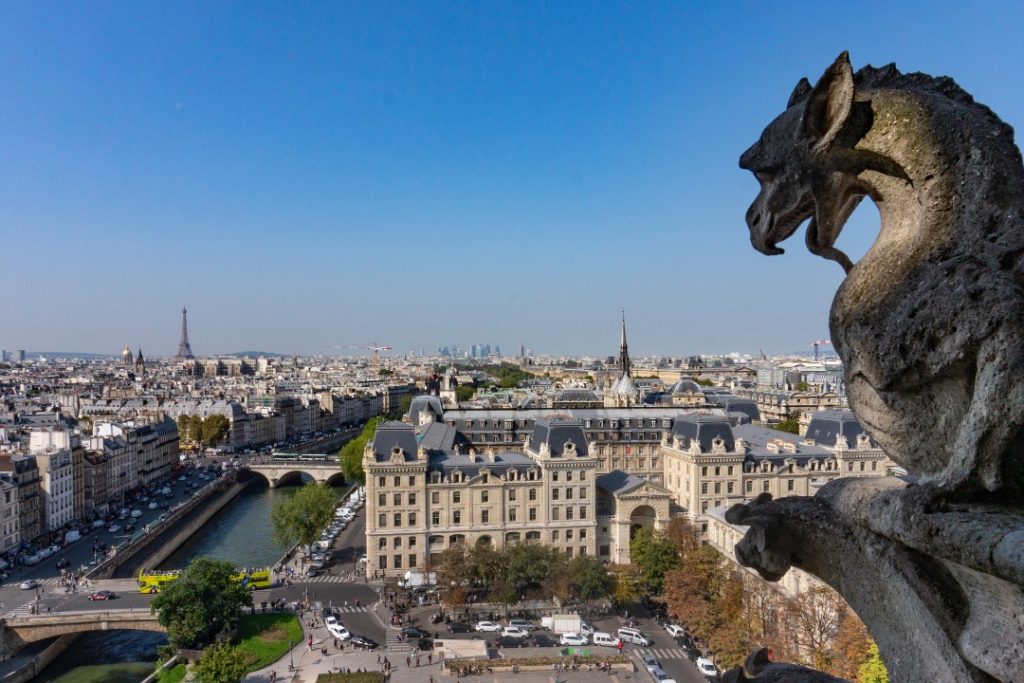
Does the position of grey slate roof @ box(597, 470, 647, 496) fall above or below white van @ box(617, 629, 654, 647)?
above

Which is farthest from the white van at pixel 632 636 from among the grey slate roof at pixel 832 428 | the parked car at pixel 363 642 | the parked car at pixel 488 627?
the grey slate roof at pixel 832 428

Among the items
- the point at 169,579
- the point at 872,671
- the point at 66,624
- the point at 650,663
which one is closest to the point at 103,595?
the point at 169,579

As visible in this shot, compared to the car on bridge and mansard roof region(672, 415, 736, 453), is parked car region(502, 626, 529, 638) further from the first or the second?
the car on bridge


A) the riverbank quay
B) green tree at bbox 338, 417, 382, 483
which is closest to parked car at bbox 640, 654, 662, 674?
the riverbank quay

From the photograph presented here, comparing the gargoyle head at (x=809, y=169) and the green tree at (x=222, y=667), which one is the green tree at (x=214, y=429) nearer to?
the green tree at (x=222, y=667)

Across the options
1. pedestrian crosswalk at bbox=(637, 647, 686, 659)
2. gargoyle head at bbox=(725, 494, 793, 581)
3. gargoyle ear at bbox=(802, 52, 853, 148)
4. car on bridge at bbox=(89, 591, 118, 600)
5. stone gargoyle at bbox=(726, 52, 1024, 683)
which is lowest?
pedestrian crosswalk at bbox=(637, 647, 686, 659)

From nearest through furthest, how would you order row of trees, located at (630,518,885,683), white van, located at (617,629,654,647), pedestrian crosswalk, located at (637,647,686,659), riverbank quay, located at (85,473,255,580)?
row of trees, located at (630,518,885,683) → pedestrian crosswalk, located at (637,647,686,659) → white van, located at (617,629,654,647) → riverbank quay, located at (85,473,255,580)
